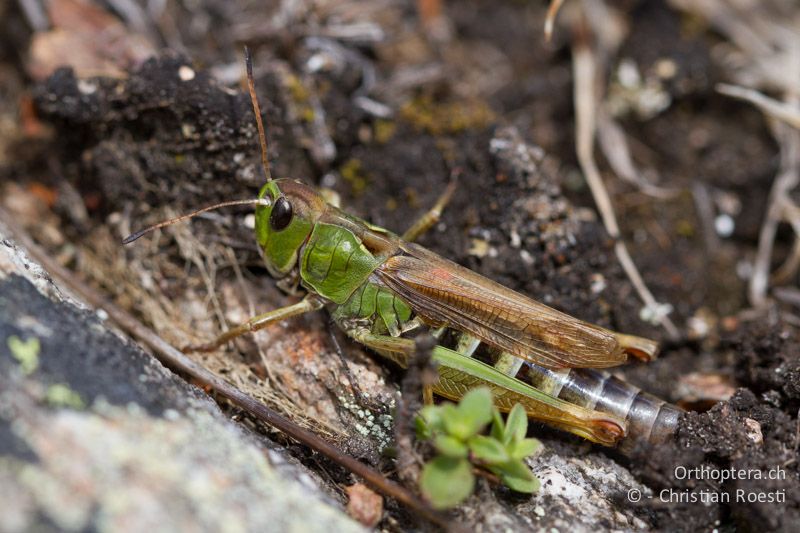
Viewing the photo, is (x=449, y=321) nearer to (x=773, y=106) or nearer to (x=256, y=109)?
(x=256, y=109)

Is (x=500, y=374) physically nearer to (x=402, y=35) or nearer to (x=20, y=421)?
(x=20, y=421)

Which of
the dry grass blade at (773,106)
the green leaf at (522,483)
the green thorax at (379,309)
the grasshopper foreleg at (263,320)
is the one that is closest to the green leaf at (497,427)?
the green leaf at (522,483)

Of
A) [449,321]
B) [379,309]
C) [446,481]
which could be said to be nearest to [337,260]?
[379,309]

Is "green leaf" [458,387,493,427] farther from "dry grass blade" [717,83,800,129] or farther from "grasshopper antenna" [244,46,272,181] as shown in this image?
"dry grass blade" [717,83,800,129]

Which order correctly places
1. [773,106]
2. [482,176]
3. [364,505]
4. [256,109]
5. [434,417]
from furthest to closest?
1. [773,106]
2. [482,176]
3. [256,109]
4. [364,505]
5. [434,417]

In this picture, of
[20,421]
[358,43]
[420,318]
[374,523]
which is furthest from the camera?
[358,43]

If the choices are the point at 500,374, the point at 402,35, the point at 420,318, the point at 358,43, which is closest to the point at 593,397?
the point at 500,374
